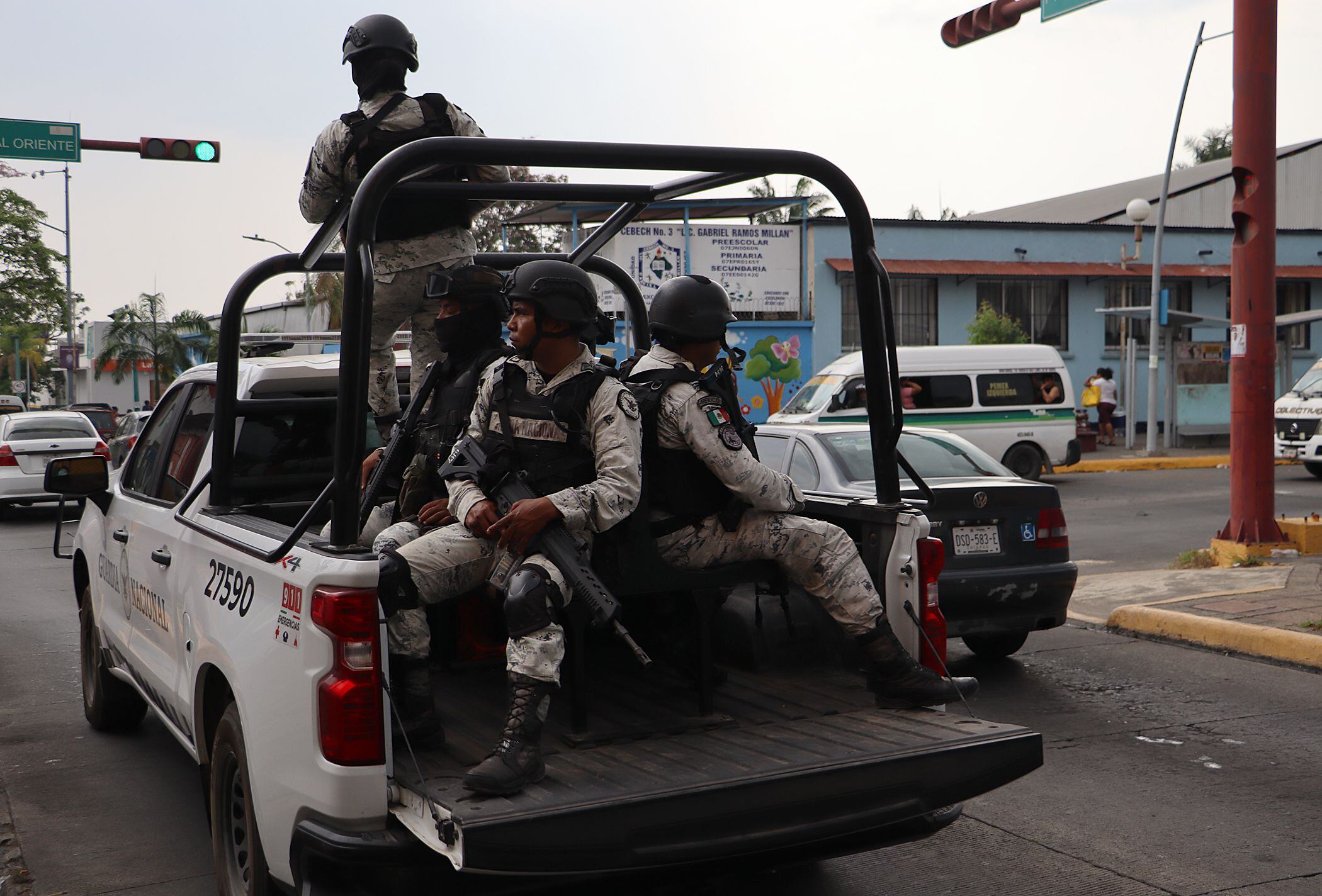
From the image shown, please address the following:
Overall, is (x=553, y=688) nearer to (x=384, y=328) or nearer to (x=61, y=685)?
(x=384, y=328)

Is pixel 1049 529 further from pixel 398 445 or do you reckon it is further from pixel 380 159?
pixel 380 159

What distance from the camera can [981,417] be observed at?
19.3m

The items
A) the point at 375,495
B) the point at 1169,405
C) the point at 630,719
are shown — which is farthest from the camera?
the point at 1169,405

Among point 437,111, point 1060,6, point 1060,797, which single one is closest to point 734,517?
point 437,111

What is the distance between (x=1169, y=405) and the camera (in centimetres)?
2539

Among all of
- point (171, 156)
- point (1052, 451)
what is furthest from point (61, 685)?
point (1052, 451)

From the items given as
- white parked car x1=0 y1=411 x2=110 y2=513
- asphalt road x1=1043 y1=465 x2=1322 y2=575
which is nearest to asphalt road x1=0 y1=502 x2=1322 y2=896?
asphalt road x1=1043 y1=465 x2=1322 y2=575

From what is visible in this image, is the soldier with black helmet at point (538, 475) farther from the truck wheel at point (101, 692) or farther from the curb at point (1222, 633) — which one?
the curb at point (1222, 633)

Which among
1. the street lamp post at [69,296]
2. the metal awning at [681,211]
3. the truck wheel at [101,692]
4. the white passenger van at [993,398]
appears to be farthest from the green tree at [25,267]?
the truck wheel at [101,692]

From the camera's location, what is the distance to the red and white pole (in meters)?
10.1

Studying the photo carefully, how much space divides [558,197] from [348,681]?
7.32 ft

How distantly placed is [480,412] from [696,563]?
83 cm

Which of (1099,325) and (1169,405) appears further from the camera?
(1099,325)

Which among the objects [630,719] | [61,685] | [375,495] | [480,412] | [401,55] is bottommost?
[61,685]
